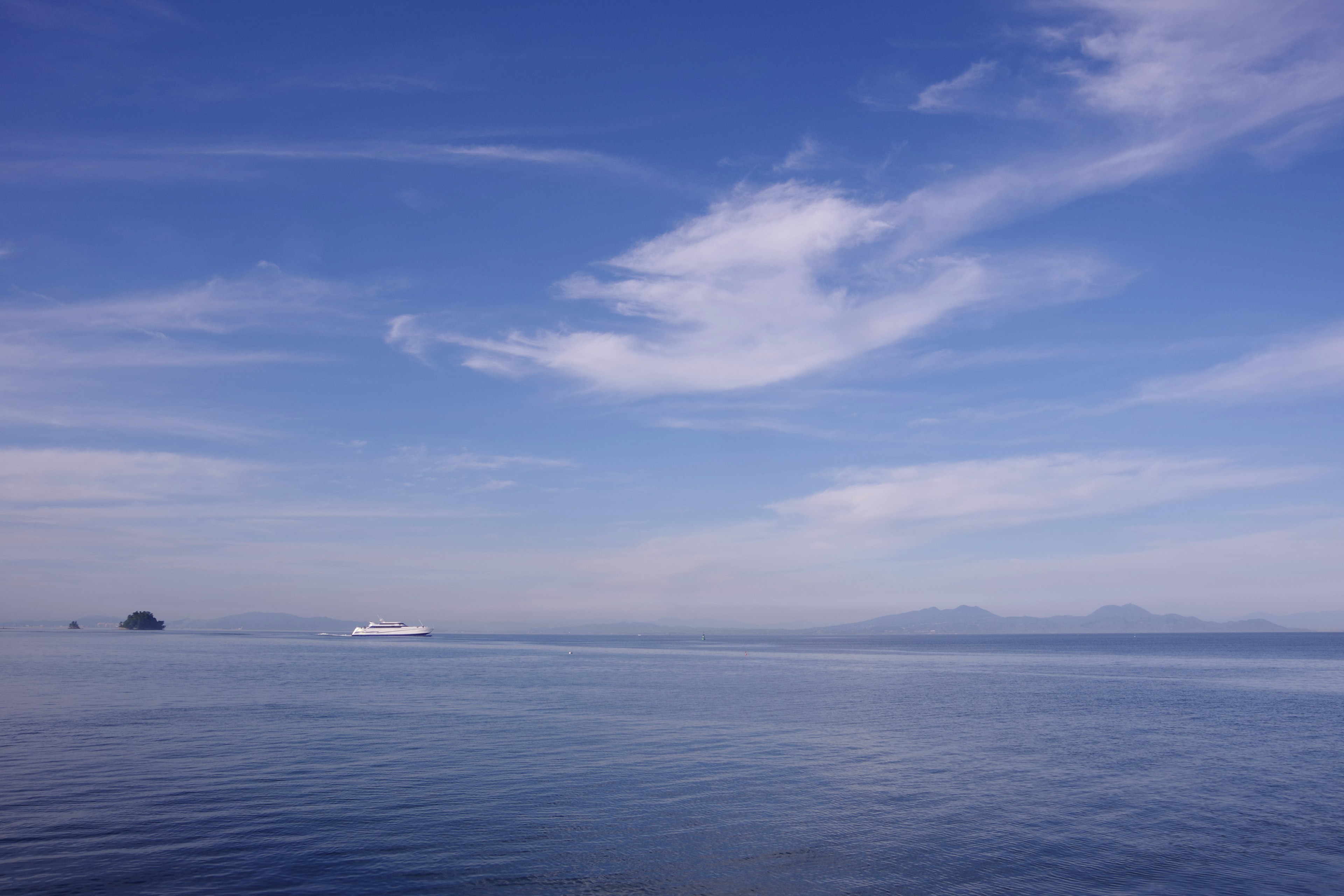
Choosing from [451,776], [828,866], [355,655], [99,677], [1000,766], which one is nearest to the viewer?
[828,866]

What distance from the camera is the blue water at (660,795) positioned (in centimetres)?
2692

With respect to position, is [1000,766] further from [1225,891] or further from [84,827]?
[84,827]

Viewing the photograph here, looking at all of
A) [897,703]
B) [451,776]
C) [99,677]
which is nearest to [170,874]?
[451,776]

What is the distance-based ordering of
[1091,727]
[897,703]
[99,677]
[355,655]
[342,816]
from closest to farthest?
[342,816]
[1091,727]
[897,703]
[99,677]
[355,655]

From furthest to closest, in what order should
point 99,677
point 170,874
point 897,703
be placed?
point 99,677
point 897,703
point 170,874

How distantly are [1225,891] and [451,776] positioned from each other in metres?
33.5

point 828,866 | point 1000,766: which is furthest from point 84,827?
point 1000,766

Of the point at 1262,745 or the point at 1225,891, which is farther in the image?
the point at 1262,745

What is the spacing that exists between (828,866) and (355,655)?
168 m

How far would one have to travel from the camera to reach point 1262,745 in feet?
179

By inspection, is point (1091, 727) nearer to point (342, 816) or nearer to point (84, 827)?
point (342, 816)

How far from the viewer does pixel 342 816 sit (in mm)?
32969

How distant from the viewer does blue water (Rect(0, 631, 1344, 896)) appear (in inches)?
1060

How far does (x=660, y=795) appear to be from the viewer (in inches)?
1483
